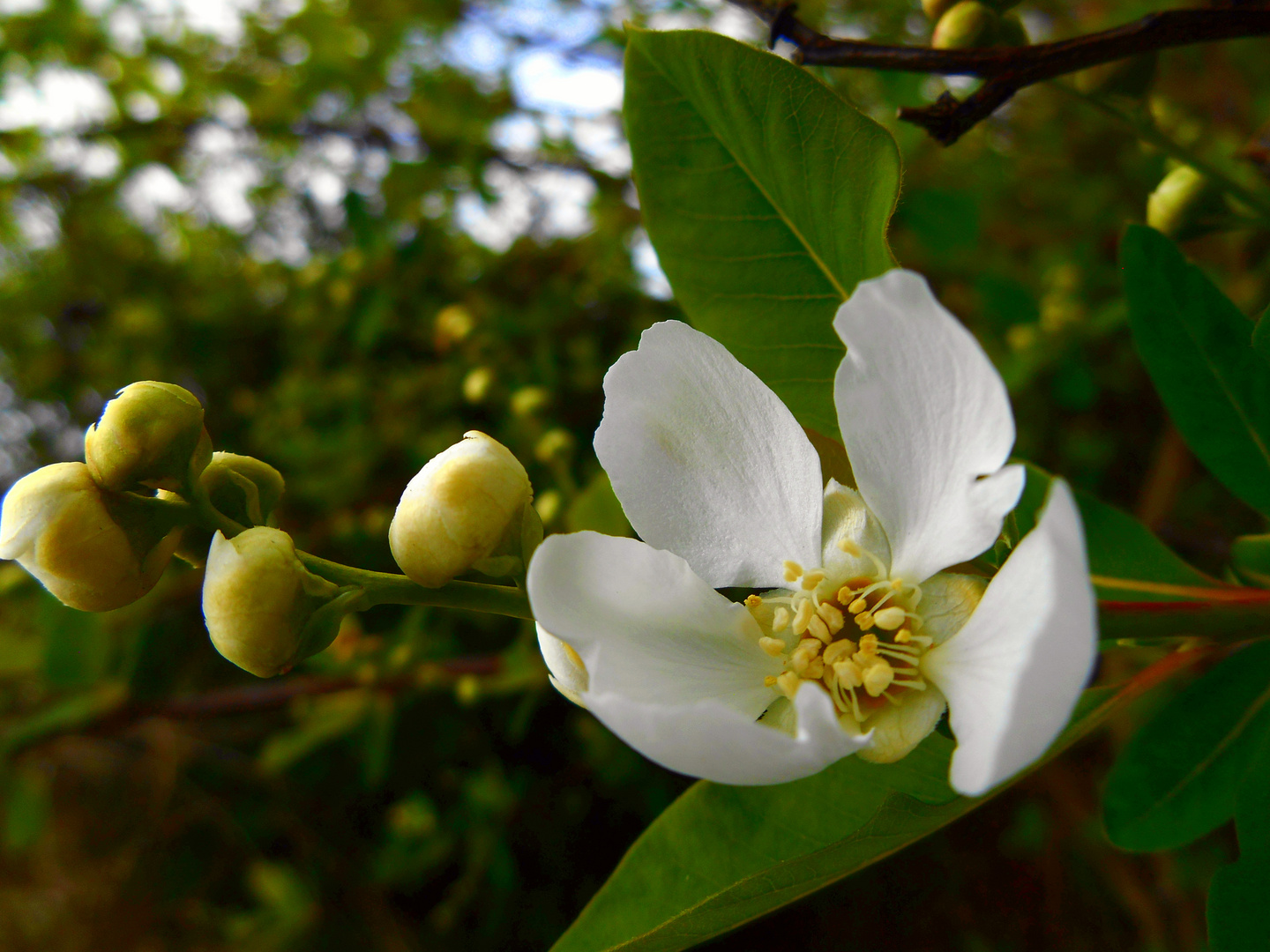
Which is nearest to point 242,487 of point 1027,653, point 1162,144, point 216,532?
point 216,532

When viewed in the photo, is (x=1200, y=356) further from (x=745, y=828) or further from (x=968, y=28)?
(x=745, y=828)

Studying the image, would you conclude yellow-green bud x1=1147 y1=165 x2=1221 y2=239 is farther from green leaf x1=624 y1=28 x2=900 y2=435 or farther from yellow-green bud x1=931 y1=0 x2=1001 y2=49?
green leaf x1=624 y1=28 x2=900 y2=435

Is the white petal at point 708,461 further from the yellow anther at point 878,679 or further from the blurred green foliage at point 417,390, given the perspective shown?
the blurred green foliage at point 417,390

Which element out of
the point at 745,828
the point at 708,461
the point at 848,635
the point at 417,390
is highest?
the point at 708,461

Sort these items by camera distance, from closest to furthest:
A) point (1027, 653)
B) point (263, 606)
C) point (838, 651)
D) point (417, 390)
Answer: point (1027, 653) → point (263, 606) → point (838, 651) → point (417, 390)

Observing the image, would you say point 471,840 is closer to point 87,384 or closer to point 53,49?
point 87,384
